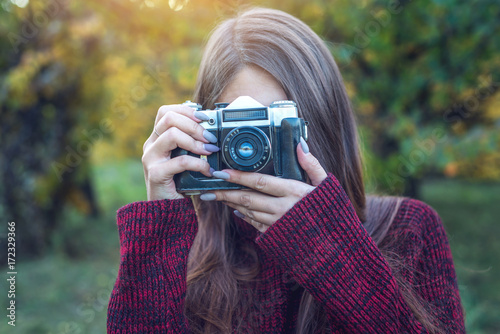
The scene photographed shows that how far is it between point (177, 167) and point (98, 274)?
3.65m

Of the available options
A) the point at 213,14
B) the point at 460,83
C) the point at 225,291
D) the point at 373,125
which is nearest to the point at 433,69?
the point at 460,83

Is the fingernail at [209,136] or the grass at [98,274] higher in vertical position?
the fingernail at [209,136]

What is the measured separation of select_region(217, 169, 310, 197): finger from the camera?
1243 mm

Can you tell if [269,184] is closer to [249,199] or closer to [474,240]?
[249,199]

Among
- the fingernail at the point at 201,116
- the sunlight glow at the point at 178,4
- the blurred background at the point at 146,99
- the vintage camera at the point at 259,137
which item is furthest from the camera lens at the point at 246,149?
the sunlight glow at the point at 178,4

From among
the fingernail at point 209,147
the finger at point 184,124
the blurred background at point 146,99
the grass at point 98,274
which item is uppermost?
the blurred background at point 146,99

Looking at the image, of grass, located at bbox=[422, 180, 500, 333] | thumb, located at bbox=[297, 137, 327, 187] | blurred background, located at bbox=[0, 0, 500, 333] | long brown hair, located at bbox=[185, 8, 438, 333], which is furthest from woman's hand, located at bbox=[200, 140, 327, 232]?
blurred background, located at bbox=[0, 0, 500, 333]

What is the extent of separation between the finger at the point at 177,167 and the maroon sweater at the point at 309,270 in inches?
3.6

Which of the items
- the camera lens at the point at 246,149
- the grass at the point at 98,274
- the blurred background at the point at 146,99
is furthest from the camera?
the grass at the point at 98,274

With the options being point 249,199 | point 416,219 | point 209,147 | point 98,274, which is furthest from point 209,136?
point 98,274

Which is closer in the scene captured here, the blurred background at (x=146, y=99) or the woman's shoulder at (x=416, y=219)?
the woman's shoulder at (x=416, y=219)

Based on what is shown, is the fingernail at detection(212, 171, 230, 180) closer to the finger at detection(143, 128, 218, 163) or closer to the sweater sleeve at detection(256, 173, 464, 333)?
the finger at detection(143, 128, 218, 163)

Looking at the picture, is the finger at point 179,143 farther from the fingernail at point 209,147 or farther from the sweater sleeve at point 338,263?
the sweater sleeve at point 338,263

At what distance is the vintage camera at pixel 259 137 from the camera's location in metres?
1.28
